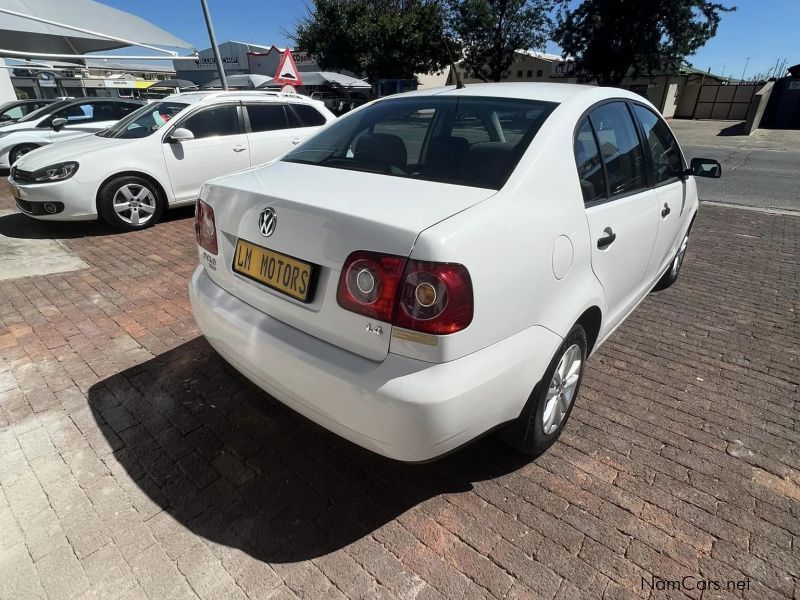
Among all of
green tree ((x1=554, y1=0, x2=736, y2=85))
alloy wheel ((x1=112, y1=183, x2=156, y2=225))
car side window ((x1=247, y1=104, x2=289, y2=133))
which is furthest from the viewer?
green tree ((x1=554, y1=0, x2=736, y2=85))

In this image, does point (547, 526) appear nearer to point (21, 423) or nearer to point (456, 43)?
point (21, 423)

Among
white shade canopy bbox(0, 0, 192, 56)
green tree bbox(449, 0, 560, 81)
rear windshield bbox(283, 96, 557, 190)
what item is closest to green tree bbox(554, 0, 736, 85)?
green tree bbox(449, 0, 560, 81)

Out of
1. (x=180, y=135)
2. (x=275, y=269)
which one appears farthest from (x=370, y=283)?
(x=180, y=135)

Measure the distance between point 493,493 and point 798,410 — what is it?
6.69 ft

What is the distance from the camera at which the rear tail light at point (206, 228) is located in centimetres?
226

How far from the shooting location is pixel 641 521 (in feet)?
6.62

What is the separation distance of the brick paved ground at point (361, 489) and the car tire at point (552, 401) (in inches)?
6.4

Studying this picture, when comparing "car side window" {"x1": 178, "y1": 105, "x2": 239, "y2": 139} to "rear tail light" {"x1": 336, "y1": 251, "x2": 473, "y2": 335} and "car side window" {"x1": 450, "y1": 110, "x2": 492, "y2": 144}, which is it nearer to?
"car side window" {"x1": 450, "y1": 110, "x2": 492, "y2": 144}

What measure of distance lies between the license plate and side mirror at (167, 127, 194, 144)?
4.85 m

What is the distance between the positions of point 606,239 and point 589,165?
0.36 metres

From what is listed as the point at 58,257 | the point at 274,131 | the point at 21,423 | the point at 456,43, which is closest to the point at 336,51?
the point at 456,43

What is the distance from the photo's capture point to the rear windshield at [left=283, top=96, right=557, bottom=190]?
2.02m

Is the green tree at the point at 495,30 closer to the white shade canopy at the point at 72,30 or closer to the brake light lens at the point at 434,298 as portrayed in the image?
the white shade canopy at the point at 72,30

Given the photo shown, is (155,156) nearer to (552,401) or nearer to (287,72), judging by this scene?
(552,401)
